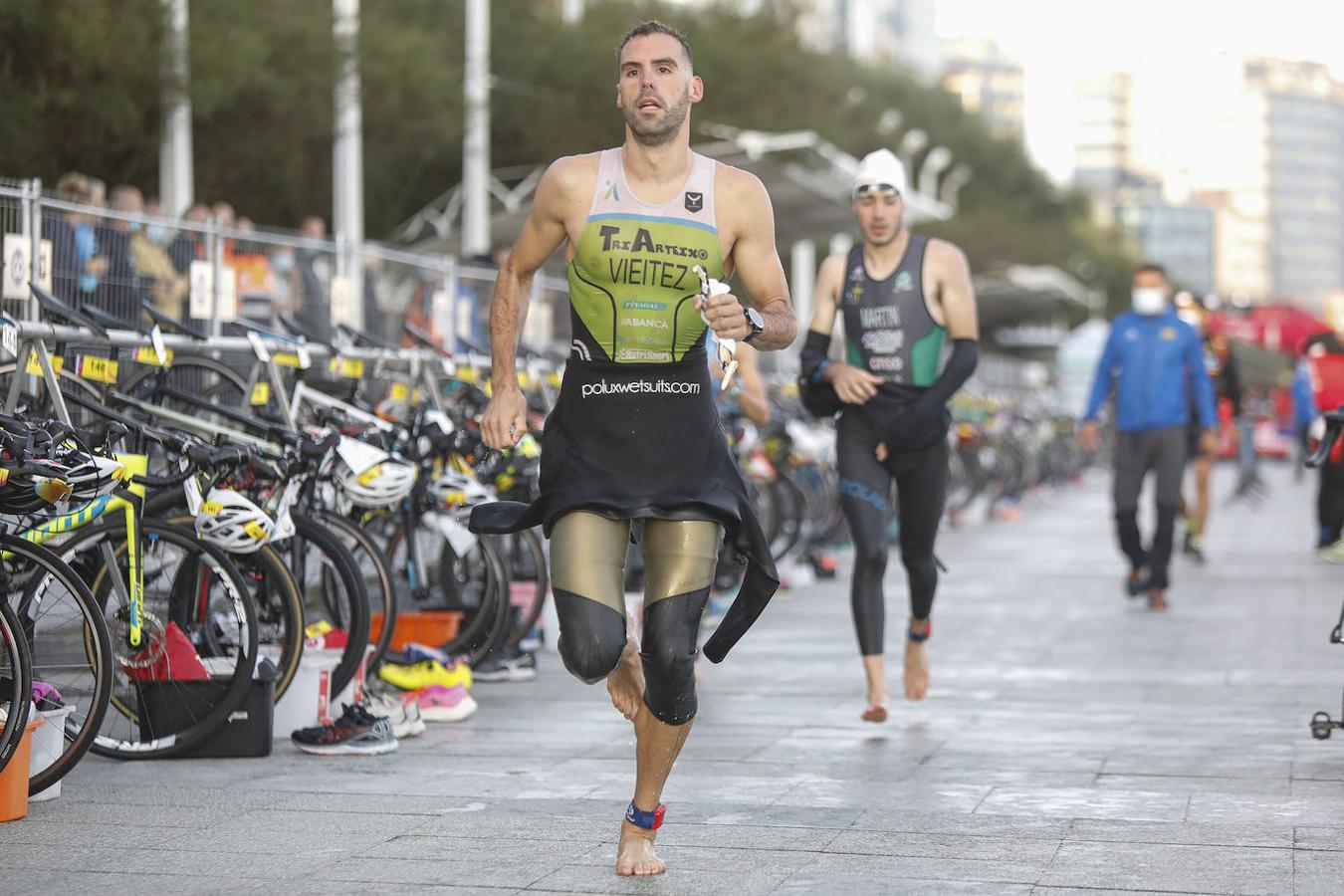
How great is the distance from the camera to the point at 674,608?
218 inches

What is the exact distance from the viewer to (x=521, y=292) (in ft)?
19.2

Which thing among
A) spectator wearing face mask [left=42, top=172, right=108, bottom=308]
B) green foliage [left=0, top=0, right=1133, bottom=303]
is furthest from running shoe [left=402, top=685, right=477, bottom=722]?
green foliage [left=0, top=0, right=1133, bottom=303]

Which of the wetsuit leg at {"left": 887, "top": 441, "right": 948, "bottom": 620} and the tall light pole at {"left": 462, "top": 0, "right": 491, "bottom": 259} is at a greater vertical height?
the tall light pole at {"left": 462, "top": 0, "right": 491, "bottom": 259}

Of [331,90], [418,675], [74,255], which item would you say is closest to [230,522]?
[418,675]

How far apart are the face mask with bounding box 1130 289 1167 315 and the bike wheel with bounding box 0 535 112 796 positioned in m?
8.13

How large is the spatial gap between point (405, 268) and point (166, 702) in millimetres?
6621

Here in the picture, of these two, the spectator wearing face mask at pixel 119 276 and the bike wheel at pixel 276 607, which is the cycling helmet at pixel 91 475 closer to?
the bike wheel at pixel 276 607

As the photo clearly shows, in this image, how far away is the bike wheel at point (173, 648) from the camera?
7.16 m

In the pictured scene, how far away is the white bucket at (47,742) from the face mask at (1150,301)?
8217mm

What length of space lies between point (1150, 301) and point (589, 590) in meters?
8.49

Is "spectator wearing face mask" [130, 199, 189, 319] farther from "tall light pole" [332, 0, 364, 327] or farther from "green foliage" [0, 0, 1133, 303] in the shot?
"tall light pole" [332, 0, 364, 327]

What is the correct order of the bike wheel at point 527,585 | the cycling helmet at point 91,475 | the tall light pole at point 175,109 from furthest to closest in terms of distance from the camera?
1. the tall light pole at point 175,109
2. the bike wheel at point 527,585
3. the cycling helmet at point 91,475

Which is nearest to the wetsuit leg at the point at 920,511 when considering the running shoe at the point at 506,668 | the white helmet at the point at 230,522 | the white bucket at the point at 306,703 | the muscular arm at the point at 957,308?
the muscular arm at the point at 957,308

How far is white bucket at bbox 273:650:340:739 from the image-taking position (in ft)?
25.6
